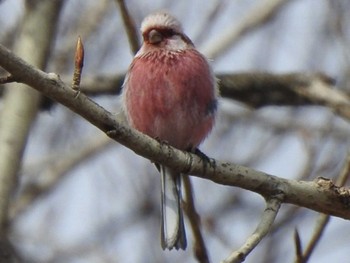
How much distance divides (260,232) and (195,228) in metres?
0.42

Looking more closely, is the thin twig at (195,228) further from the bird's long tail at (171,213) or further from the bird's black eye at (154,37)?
the bird's black eye at (154,37)

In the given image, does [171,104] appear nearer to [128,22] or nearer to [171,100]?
[171,100]

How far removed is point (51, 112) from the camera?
5.71 m

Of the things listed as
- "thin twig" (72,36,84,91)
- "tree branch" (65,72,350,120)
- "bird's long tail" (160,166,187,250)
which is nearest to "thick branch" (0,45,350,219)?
"thin twig" (72,36,84,91)

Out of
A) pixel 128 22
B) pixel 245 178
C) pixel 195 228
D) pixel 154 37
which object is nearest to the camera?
pixel 245 178

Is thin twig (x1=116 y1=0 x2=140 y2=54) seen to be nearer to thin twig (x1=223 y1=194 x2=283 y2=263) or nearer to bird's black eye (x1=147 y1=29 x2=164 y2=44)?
bird's black eye (x1=147 y1=29 x2=164 y2=44)

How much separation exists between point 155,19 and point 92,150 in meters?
2.86

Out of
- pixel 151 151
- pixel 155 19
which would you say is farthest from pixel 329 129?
pixel 151 151

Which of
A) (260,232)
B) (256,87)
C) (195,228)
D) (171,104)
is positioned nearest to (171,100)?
(171,104)

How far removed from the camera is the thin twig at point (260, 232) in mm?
2943

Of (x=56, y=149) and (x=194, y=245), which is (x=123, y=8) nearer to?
(x=194, y=245)

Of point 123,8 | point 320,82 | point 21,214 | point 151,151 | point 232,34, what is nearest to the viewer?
point 151,151

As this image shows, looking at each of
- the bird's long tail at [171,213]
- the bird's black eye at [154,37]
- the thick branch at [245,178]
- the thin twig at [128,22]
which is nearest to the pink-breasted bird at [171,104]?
the bird's long tail at [171,213]

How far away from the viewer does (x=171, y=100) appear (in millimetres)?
3871
